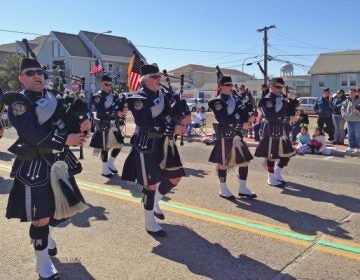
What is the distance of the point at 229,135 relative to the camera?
696 centimetres

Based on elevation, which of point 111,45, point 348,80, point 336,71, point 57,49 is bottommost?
point 348,80

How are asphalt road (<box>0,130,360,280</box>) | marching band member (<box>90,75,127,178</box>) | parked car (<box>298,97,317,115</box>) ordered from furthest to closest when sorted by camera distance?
parked car (<box>298,97,317,115</box>) < marching band member (<box>90,75,127,178</box>) < asphalt road (<box>0,130,360,280</box>)

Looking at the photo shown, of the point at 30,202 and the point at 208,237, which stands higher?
the point at 30,202

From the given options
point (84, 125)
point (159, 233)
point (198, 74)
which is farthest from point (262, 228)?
point (198, 74)

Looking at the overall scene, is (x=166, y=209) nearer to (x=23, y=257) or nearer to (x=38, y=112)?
(x=23, y=257)

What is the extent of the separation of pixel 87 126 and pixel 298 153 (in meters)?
9.33

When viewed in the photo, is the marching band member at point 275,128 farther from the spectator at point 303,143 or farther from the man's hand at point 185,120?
the spectator at point 303,143

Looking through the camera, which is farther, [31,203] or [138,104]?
[138,104]

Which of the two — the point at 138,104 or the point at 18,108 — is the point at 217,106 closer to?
the point at 138,104

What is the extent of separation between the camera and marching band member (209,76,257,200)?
6.83 metres

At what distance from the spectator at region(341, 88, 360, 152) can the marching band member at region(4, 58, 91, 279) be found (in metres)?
10.5

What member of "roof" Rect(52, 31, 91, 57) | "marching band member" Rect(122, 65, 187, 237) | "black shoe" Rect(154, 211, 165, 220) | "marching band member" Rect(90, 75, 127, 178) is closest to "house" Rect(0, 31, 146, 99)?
"roof" Rect(52, 31, 91, 57)

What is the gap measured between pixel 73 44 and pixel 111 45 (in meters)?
5.20

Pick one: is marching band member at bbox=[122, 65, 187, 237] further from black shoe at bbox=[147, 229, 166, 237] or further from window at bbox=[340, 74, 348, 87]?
window at bbox=[340, 74, 348, 87]
